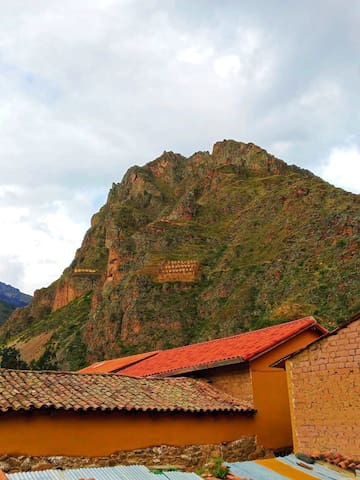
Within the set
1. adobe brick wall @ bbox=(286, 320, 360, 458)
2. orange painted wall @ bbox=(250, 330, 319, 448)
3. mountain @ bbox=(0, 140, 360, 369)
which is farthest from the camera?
mountain @ bbox=(0, 140, 360, 369)

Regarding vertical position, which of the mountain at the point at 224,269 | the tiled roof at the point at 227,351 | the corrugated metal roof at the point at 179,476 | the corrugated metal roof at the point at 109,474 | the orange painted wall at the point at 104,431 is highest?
the mountain at the point at 224,269

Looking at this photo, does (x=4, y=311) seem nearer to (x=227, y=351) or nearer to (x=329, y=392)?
(x=227, y=351)

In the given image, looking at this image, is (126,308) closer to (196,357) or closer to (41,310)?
(196,357)

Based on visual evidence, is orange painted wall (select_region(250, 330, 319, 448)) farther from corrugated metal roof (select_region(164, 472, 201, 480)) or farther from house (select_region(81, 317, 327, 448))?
corrugated metal roof (select_region(164, 472, 201, 480))

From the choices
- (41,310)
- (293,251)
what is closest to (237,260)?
(293,251)

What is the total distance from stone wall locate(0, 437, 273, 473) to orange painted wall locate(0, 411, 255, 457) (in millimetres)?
139

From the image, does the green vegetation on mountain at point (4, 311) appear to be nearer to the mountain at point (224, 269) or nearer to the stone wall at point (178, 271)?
the mountain at point (224, 269)

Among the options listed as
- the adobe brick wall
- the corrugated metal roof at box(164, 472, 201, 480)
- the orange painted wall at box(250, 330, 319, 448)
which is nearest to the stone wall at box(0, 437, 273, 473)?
the orange painted wall at box(250, 330, 319, 448)

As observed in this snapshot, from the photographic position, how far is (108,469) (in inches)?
457

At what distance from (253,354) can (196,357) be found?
404cm

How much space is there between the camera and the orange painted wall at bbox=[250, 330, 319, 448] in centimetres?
1582

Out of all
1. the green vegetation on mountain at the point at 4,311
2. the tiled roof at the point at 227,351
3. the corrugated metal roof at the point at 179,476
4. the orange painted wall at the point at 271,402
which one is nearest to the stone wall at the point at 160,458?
the orange painted wall at the point at 271,402

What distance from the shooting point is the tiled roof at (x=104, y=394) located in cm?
1258

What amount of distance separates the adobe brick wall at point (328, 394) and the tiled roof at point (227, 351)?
2323 millimetres
